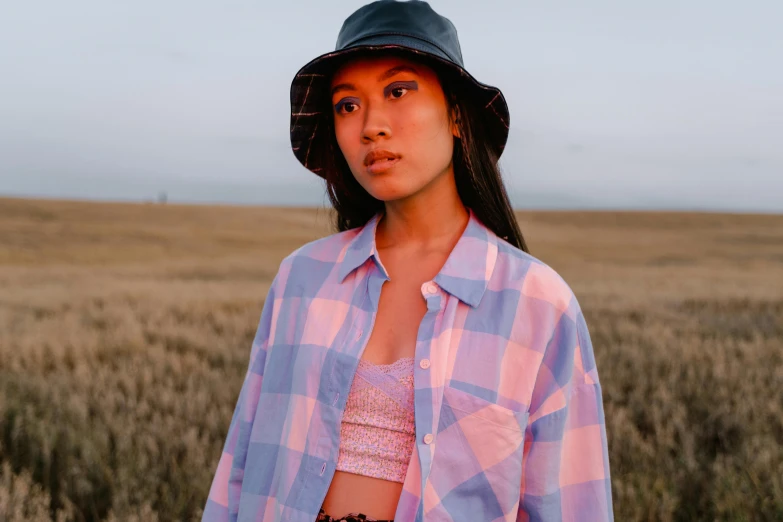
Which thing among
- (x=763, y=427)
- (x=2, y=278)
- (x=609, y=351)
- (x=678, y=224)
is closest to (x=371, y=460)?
(x=763, y=427)

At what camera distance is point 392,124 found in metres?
1.88

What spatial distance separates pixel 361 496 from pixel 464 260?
690 mm

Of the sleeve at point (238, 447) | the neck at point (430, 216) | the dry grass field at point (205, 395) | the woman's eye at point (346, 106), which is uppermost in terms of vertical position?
the woman's eye at point (346, 106)

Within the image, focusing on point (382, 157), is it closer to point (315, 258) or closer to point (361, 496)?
point (315, 258)

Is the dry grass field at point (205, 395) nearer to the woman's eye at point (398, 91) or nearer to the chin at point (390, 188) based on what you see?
the chin at point (390, 188)

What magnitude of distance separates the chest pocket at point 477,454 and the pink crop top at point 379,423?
0.11 meters

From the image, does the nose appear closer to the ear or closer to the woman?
the woman

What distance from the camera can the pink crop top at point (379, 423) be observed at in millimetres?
1748

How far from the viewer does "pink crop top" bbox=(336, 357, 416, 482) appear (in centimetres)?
175

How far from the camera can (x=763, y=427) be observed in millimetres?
4672

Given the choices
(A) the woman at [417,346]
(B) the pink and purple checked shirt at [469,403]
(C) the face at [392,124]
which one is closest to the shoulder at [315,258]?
(A) the woman at [417,346]

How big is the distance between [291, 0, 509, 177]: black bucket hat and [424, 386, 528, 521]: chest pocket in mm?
910

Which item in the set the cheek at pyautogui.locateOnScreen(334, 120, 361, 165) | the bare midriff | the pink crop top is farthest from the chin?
the bare midriff

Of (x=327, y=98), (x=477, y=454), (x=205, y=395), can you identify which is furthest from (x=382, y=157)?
(x=205, y=395)
